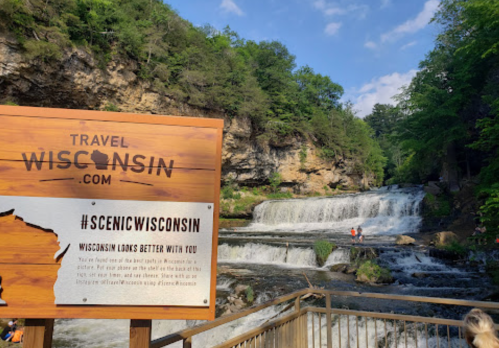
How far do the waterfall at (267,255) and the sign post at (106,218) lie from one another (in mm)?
12041

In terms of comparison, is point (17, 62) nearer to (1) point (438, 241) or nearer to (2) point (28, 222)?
(2) point (28, 222)

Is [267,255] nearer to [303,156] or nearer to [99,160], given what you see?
[99,160]

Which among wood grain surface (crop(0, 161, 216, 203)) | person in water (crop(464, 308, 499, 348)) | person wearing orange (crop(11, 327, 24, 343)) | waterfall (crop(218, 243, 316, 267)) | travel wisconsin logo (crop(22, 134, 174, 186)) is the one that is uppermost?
travel wisconsin logo (crop(22, 134, 174, 186))

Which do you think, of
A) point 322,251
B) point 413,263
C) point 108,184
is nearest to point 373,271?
point 413,263

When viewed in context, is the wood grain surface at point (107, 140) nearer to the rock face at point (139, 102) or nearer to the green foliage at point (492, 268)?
the green foliage at point (492, 268)

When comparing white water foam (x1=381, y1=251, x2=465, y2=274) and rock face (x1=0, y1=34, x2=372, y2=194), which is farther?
rock face (x1=0, y1=34, x2=372, y2=194)

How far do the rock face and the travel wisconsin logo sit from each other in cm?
1858

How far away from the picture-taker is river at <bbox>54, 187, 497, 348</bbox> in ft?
23.2

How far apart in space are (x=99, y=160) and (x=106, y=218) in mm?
357

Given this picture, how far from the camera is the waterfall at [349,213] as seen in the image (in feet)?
65.8

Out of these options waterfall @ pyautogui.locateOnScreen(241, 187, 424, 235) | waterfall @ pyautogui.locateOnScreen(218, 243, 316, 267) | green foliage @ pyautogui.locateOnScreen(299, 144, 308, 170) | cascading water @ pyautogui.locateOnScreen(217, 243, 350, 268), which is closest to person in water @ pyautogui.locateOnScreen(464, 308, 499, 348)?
cascading water @ pyautogui.locateOnScreen(217, 243, 350, 268)

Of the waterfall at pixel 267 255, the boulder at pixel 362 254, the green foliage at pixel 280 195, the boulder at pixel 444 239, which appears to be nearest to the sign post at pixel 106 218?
the boulder at pixel 362 254

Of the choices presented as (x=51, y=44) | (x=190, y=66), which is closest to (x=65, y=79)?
(x=51, y=44)

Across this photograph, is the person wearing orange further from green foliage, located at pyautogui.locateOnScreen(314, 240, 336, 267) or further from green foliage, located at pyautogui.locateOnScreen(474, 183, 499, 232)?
green foliage, located at pyautogui.locateOnScreen(474, 183, 499, 232)
